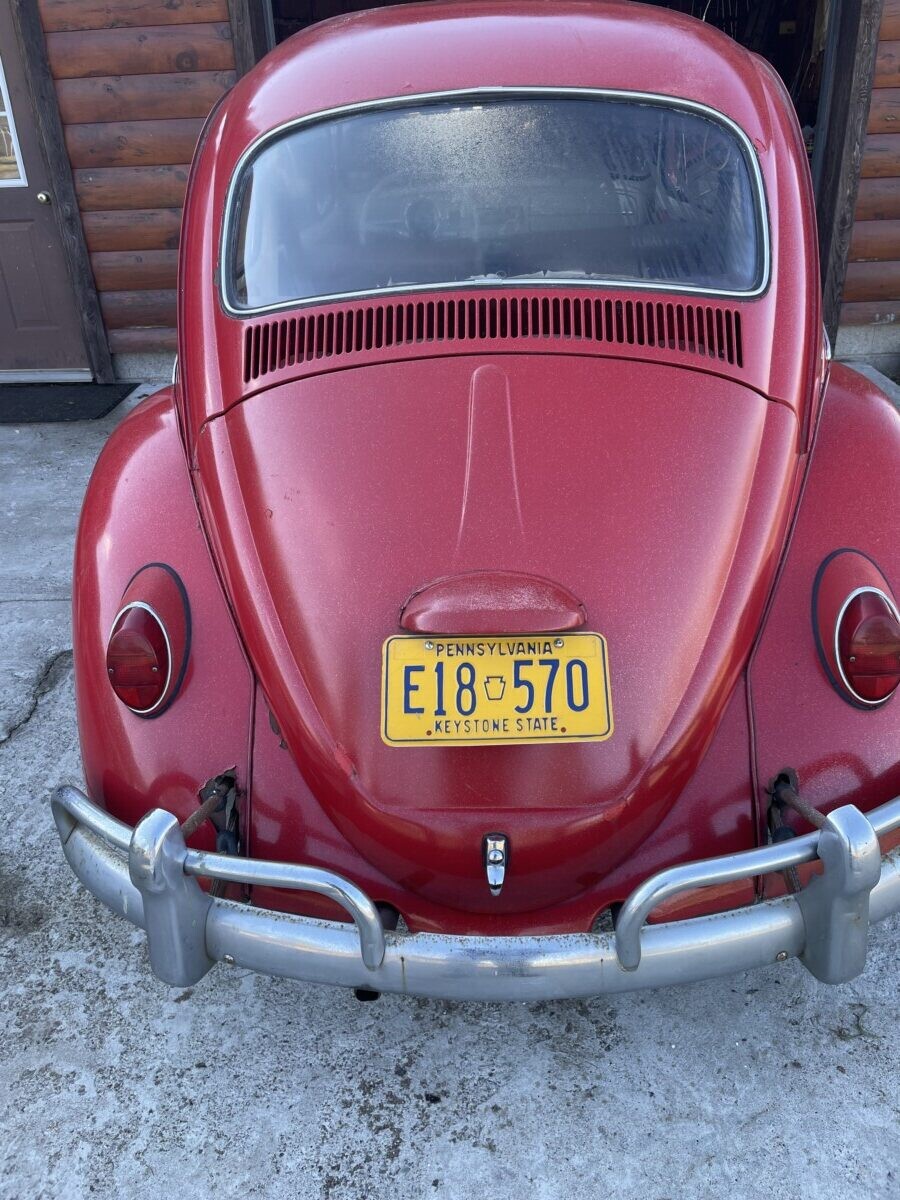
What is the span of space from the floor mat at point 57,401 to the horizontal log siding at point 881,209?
4.68m

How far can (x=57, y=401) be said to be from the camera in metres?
6.24

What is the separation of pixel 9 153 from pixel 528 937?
615cm

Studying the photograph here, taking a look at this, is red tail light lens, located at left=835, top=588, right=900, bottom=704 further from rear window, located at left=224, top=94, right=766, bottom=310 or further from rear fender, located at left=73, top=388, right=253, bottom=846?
rear fender, located at left=73, top=388, right=253, bottom=846

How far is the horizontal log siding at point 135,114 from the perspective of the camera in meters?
5.64

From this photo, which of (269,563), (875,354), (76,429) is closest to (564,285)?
(269,563)

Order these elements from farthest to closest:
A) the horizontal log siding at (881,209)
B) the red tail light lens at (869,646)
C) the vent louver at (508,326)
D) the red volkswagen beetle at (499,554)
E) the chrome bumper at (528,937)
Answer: the horizontal log siding at (881,209) < the vent louver at (508,326) < the red tail light lens at (869,646) < the red volkswagen beetle at (499,554) < the chrome bumper at (528,937)

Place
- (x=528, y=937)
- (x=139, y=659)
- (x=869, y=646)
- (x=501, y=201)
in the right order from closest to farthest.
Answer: (x=528, y=937)
(x=869, y=646)
(x=139, y=659)
(x=501, y=201)

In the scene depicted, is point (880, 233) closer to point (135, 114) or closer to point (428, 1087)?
point (135, 114)

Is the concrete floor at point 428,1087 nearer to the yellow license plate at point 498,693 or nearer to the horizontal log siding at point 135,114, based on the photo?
the yellow license plate at point 498,693

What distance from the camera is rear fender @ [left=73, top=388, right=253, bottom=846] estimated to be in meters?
2.01

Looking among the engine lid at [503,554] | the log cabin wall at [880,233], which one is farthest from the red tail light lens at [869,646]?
the log cabin wall at [880,233]

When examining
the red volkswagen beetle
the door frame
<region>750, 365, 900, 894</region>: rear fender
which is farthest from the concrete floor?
the door frame

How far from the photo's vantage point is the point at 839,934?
168cm

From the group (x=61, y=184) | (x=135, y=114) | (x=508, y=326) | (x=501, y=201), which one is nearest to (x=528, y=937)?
(x=508, y=326)
